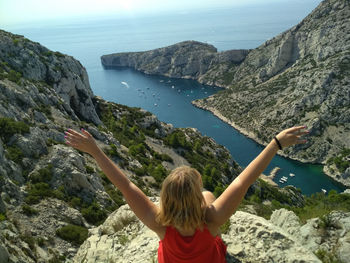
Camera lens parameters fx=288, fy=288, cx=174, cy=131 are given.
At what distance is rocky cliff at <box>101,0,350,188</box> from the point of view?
102 metres

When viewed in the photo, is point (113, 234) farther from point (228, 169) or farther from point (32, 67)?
point (228, 169)

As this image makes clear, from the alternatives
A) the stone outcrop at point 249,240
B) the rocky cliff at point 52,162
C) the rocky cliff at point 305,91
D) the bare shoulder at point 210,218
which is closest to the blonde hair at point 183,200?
the bare shoulder at point 210,218

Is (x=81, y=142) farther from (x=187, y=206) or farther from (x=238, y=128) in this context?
(x=238, y=128)

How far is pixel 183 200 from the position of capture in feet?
12.2

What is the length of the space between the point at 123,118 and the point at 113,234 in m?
55.3

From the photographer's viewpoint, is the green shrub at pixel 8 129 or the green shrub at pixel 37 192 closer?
the green shrub at pixel 37 192

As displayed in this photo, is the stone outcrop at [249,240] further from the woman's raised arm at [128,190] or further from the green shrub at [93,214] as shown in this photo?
the green shrub at [93,214]

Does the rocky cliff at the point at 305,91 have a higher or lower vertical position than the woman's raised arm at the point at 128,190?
lower

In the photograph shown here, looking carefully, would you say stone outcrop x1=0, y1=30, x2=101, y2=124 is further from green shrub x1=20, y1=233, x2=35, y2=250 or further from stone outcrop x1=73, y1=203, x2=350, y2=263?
stone outcrop x1=73, y1=203, x2=350, y2=263

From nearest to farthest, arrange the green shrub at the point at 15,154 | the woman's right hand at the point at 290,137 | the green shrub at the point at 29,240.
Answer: the woman's right hand at the point at 290,137, the green shrub at the point at 29,240, the green shrub at the point at 15,154

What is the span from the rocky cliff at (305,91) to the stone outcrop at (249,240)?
87274 mm

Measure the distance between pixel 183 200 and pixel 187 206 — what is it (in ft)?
0.38

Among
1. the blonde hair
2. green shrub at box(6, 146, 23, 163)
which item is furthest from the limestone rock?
green shrub at box(6, 146, 23, 163)

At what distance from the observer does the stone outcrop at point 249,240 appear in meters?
6.65
